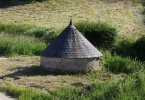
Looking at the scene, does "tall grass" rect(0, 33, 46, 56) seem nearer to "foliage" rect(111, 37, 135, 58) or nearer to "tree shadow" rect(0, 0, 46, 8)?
"foliage" rect(111, 37, 135, 58)

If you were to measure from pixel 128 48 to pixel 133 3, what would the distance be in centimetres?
1180

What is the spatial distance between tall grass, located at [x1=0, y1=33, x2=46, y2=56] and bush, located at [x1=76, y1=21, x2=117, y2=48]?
1.70 m

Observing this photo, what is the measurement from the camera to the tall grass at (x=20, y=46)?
63.3 ft

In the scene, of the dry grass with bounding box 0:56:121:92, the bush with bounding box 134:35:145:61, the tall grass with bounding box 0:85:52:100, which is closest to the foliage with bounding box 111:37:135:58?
the bush with bounding box 134:35:145:61

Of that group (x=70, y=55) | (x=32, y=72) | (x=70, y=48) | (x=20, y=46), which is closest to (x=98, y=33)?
(x=20, y=46)

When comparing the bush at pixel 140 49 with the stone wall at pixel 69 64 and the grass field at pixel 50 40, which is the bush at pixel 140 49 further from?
the stone wall at pixel 69 64

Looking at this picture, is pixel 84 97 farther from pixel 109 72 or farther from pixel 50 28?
pixel 50 28

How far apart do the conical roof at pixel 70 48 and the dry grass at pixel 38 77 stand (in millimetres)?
577

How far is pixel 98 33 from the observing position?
20.8 meters

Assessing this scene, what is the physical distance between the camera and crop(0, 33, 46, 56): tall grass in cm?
1928

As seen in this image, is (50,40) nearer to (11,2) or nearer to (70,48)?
(70,48)

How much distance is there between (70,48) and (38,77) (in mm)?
1606

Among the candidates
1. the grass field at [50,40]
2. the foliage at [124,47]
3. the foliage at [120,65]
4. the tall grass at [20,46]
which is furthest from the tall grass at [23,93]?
the foliage at [124,47]

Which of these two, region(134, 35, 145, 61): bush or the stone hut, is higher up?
the stone hut
